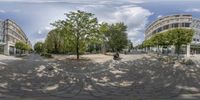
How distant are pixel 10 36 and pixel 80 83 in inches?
95.7

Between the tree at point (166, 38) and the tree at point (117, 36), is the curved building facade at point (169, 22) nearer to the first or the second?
the tree at point (166, 38)

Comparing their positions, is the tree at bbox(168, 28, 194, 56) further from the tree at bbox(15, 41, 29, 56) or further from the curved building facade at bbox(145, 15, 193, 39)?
the tree at bbox(15, 41, 29, 56)

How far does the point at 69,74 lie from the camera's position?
246 inches

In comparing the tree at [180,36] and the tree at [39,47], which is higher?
the tree at [180,36]

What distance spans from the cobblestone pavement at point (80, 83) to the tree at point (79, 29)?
47 centimetres

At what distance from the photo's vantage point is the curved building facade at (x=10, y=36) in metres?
4.35

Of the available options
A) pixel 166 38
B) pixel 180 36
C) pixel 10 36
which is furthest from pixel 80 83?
pixel 180 36

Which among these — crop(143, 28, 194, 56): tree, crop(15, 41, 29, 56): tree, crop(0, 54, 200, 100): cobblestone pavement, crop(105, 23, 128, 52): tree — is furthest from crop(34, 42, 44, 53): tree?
crop(143, 28, 194, 56): tree

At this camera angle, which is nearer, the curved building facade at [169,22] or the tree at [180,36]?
the curved building facade at [169,22]

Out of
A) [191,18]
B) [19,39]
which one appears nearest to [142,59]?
[191,18]

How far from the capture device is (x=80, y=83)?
21.1ft

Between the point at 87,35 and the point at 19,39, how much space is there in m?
1.40

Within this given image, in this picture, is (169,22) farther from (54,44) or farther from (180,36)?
(180,36)

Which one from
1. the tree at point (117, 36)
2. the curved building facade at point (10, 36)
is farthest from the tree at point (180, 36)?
the curved building facade at point (10, 36)
